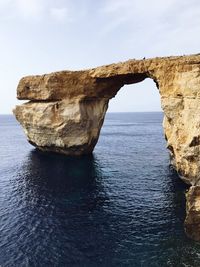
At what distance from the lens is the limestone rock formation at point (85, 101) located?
3516 cm

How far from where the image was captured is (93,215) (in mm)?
31422

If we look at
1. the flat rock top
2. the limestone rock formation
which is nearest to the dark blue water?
the limestone rock formation

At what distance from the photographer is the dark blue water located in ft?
79.2

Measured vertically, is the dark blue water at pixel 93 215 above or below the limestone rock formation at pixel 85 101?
below

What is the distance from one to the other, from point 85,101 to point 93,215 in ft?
85.3

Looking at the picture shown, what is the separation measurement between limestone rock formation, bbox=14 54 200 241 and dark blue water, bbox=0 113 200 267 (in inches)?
177

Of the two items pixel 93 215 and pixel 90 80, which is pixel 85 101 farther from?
pixel 93 215

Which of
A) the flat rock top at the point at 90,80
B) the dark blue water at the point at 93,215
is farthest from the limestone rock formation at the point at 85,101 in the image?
the dark blue water at the point at 93,215

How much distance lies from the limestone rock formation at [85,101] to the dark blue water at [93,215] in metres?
4.50

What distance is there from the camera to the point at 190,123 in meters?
32.0

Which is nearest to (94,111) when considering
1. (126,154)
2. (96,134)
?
(96,134)

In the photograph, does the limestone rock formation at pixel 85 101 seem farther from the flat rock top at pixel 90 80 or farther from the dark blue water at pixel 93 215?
the dark blue water at pixel 93 215

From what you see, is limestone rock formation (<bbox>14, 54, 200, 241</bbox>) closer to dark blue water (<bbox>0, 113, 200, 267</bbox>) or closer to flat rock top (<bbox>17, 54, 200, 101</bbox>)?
flat rock top (<bbox>17, 54, 200, 101</bbox>)

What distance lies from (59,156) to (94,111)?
10.5m
